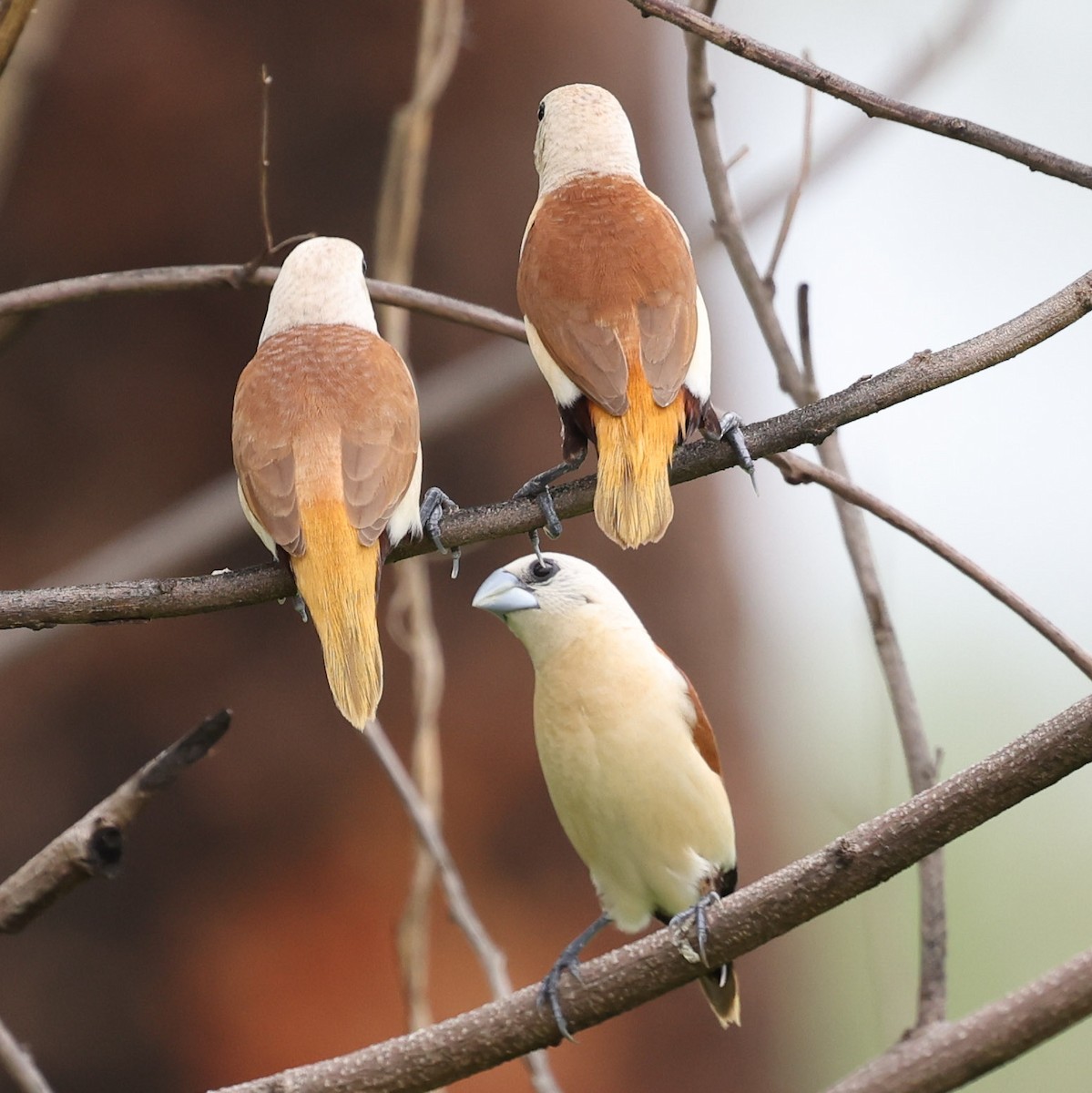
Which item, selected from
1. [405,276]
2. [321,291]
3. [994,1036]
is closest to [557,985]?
[994,1036]

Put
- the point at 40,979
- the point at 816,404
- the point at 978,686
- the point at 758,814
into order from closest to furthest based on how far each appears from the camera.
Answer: the point at 816,404
the point at 40,979
the point at 758,814
the point at 978,686

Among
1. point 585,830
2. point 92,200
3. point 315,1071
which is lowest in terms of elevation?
point 315,1071

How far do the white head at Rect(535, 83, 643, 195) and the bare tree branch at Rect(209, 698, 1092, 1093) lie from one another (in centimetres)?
103

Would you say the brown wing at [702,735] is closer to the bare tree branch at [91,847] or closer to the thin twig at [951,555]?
the thin twig at [951,555]

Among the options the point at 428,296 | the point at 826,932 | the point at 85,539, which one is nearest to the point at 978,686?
the point at 826,932

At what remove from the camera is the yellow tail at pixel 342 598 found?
1.50m

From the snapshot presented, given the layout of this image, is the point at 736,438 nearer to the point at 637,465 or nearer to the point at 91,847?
the point at 637,465

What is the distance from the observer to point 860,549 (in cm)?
223

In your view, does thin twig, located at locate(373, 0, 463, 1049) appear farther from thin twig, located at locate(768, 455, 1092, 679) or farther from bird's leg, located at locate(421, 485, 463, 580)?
thin twig, located at locate(768, 455, 1092, 679)

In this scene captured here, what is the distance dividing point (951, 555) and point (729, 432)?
42 centimetres

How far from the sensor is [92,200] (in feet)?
12.4

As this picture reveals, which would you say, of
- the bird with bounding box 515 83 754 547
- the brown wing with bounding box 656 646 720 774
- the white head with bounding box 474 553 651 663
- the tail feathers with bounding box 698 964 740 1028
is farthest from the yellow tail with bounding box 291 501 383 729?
the tail feathers with bounding box 698 964 740 1028

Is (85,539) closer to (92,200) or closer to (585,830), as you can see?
(92,200)

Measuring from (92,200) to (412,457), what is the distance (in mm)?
2411
